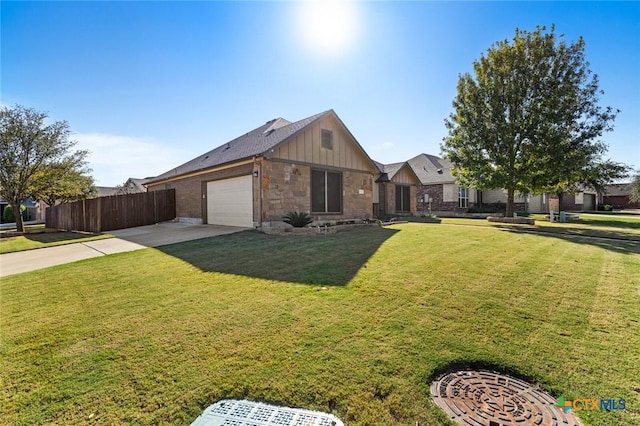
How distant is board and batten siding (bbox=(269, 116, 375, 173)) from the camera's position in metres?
12.1

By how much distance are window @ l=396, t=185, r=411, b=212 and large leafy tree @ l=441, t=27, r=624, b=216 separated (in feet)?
22.4

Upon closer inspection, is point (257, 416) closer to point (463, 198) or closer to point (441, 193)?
point (441, 193)

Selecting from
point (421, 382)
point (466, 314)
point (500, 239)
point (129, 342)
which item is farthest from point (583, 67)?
point (129, 342)

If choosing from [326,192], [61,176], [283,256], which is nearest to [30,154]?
[61,176]

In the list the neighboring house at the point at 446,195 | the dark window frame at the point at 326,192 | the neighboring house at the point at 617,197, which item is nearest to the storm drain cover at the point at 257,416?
the dark window frame at the point at 326,192

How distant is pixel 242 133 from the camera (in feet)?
66.2

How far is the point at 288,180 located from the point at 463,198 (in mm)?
18798

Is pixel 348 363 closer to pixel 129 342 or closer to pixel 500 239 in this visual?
pixel 129 342

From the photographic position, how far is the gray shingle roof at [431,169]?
2547 centimetres

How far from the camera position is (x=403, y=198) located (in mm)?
22656

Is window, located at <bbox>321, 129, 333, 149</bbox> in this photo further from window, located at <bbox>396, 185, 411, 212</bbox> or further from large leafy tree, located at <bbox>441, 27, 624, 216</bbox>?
window, located at <bbox>396, 185, 411, 212</bbox>

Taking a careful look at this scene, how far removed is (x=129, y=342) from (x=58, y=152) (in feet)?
63.6

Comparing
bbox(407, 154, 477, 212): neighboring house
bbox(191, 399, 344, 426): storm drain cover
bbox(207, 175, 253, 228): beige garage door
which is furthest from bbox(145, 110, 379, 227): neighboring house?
bbox(407, 154, 477, 212): neighboring house

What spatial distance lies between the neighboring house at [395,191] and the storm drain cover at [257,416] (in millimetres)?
18474
